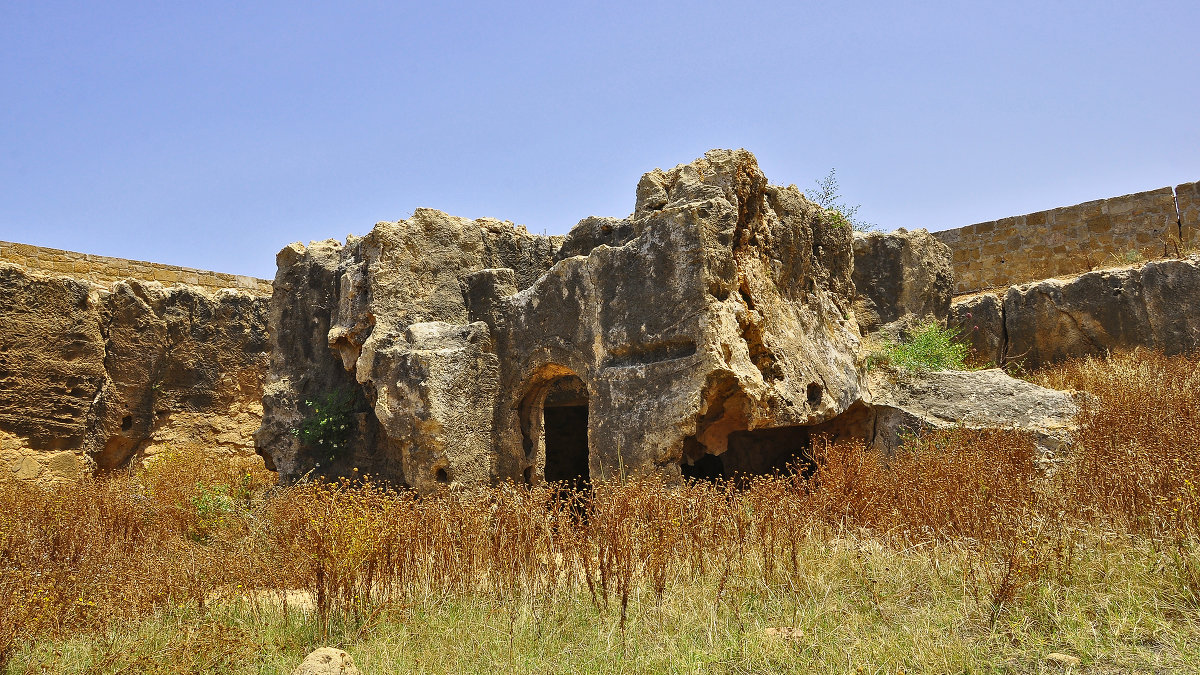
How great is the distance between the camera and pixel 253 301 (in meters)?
Answer: 12.1

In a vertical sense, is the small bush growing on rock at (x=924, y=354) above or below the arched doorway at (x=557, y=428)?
above

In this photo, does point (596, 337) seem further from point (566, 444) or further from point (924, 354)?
point (924, 354)

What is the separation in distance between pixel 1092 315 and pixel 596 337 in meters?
7.62

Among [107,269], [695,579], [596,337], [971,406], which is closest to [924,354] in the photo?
[971,406]

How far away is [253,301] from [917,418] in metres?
9.05

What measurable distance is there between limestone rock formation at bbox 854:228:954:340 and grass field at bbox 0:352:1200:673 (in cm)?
372

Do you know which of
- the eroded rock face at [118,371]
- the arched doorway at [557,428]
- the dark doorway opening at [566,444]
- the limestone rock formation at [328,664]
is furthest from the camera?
the dark doorway opening at [566,444]

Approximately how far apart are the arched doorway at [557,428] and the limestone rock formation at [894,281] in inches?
144

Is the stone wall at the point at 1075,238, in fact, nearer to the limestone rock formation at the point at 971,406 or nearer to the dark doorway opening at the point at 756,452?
the limestone rock formation at the point at 971,406

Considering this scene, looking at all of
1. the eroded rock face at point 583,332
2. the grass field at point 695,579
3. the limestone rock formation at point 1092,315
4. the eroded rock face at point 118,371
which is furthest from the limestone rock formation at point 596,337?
the limestone rock formation at point 1092,315

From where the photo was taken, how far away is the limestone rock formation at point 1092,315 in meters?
10.5

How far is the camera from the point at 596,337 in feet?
24.3

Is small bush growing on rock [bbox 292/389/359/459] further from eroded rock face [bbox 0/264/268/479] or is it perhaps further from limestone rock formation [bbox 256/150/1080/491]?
eroded rock face [bbox 0/264/268/479]

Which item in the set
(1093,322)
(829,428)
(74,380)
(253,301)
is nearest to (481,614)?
(829,428)
